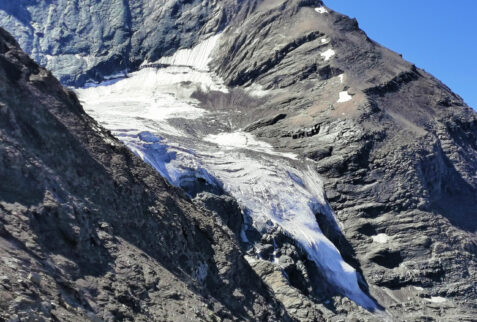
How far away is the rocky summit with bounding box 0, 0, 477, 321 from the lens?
16.1 meters

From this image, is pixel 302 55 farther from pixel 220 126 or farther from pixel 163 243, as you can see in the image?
pixel 163 243

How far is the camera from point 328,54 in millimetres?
88312

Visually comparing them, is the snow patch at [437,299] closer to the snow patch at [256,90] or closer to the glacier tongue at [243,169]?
the glacier tongue at [243,169]

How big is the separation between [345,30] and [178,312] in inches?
3271

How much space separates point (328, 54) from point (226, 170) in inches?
1308

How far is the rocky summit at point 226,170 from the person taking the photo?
16125 mm

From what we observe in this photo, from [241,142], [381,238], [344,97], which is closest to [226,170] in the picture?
[381,238]

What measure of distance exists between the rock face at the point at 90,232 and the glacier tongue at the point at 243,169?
93.3ft

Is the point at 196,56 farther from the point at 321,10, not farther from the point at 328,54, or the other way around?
the point at 328,54

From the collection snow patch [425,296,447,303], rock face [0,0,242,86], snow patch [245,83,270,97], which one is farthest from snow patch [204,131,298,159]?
rock face [0,0,242,86]

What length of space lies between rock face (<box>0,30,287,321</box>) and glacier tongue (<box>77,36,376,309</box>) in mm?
28442

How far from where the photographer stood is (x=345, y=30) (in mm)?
95750

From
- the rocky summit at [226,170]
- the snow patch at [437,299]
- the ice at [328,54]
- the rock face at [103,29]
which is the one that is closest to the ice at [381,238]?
the rocky summit at [226,170]

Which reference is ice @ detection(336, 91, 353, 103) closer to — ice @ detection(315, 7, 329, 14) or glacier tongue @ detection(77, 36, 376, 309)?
glacier tongue @ detection(77, 36, 376, 309)
